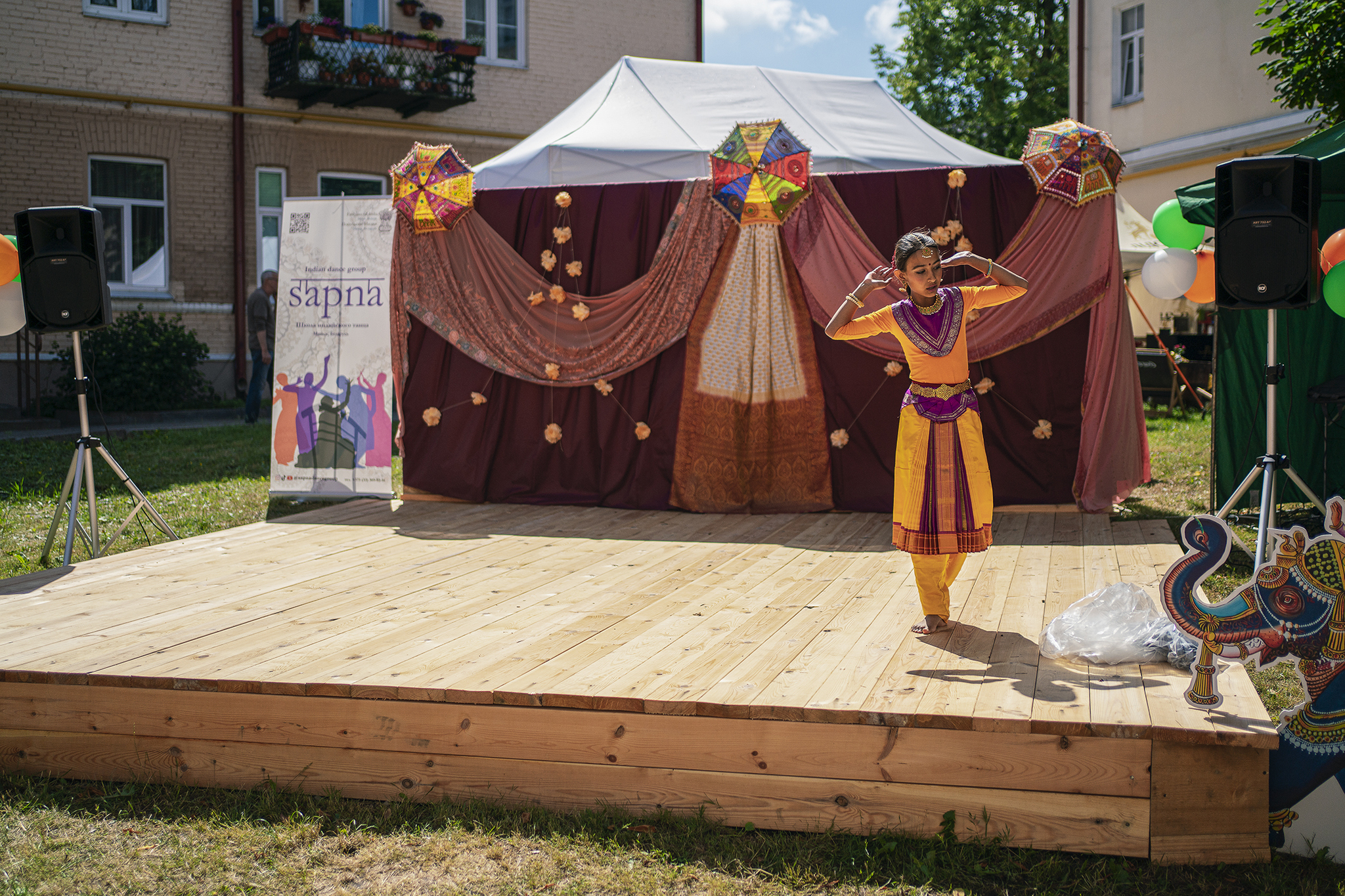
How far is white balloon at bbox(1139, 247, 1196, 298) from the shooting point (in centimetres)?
632

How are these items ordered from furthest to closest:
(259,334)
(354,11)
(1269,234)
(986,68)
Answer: (986,68) → (354,11) → (259,334) → (1269,234)

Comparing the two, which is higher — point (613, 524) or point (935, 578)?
point (935, 578)

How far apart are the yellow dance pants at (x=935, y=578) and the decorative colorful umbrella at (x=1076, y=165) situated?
3.24m

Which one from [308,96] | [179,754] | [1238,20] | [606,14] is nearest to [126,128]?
[308,96]

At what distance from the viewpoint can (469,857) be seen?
292cm

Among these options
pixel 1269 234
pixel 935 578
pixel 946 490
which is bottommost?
pixel 935 578

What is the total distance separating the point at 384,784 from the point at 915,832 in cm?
156

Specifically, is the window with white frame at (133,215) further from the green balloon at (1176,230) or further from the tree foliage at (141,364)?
the green balloon at (1176,230)

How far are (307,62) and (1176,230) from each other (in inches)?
453

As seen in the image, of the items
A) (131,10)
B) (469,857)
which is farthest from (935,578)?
(131,10)

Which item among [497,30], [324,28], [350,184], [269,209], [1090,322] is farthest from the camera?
[497,30]

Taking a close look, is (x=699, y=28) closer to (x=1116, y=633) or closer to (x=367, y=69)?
(x=367, y=69)

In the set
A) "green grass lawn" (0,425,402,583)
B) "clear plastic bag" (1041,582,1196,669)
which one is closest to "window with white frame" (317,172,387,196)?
"green grass lawn" (0,425,402,583)

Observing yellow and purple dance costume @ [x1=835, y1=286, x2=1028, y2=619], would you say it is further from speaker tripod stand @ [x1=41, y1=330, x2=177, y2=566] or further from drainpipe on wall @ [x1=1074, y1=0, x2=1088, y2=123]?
drainpipe on wall @ [x1=1074, y1=0, x2=1088, y2=123]
